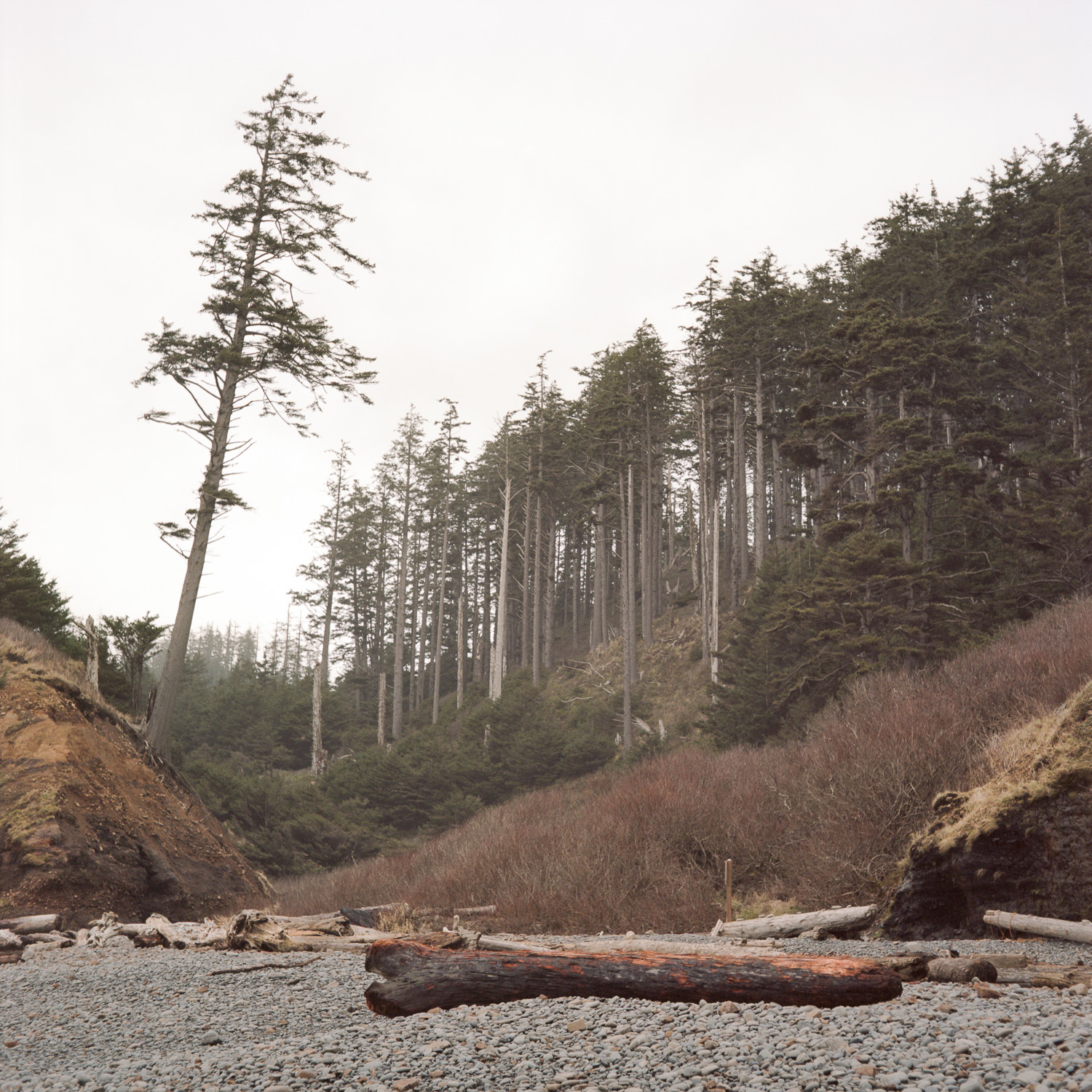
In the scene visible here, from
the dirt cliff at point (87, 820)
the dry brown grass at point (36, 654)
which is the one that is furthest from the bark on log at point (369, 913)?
the dry brown grass at point (36, 654)

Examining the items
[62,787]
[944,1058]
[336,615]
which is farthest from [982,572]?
[336,615]

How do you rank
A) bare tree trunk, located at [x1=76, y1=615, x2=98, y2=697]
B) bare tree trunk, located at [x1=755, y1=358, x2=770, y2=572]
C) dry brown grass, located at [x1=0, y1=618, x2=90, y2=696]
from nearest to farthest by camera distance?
dry brown grass, located at [x1=0, y1=618, x2=90, y2=696]
bare tree trunk, located at [x1=76, y1=615, x2=98, y2=697]
bare tree trunk, located at [x1=755, y1=358, x2=770, y2=572]

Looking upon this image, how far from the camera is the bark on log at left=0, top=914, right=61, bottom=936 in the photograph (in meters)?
8.76

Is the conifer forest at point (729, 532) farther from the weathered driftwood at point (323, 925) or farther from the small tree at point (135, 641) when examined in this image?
the weathered driftwood at point (323, 925)

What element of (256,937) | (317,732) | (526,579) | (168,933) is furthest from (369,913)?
(526,579)

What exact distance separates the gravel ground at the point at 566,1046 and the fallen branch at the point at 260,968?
3.23 ft

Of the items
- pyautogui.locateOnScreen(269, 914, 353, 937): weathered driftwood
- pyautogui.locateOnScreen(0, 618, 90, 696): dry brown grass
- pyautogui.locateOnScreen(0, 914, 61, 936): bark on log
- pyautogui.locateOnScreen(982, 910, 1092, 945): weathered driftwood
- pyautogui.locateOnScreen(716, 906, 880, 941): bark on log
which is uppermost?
pyautogui.locateOnScreen(0, 618, 90, 696): dry brown grass

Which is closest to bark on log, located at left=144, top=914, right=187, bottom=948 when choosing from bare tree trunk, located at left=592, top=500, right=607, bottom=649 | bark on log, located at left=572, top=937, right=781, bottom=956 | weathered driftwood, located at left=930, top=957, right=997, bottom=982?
bark on log, located at left=572, top=937, right=781, bottom=956

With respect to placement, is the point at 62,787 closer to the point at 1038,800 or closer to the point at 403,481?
the point at 1038,800

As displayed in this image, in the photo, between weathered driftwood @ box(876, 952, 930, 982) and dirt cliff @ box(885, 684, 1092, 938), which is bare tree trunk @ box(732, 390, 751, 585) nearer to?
dirt cliff @ box(885, 684, 1092, 938)

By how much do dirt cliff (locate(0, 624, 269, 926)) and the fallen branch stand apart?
16.5 feet

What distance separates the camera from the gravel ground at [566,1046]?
301cm

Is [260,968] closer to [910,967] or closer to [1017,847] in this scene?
[910,967]

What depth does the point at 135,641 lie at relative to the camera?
53.1 feet
